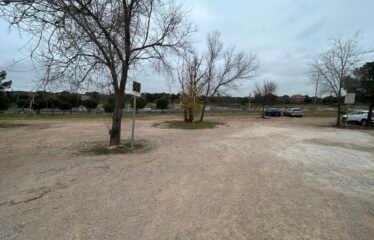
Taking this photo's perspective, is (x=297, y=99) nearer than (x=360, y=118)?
No

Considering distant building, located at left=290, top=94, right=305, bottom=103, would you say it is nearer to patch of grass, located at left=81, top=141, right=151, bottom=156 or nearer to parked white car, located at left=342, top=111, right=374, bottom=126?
parked white car, located at left=342, top=111, right=374, bottom=126

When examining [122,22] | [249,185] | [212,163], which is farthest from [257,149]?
[122,22]

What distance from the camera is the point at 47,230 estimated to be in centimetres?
389

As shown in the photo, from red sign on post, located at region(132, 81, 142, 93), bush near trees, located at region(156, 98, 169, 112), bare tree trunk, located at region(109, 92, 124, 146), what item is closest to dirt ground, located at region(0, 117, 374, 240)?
bare tree trunk, located at region(109, 92, 124, 146)

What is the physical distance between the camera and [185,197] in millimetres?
5254

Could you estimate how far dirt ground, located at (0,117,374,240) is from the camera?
156 inches

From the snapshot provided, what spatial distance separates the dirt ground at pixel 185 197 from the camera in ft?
13.0

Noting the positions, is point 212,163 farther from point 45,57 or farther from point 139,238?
point 45,57

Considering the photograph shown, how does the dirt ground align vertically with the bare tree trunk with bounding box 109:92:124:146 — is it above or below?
below

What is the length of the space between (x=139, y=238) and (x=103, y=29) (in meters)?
6.77

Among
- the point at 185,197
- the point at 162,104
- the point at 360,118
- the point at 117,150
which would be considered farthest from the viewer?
the point at 162,104

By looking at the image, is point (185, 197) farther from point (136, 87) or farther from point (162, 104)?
point (162, 104)

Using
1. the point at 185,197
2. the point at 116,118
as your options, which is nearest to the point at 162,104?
the point at 116,118

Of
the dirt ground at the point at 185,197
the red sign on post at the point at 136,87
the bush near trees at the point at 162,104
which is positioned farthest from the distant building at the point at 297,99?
the dirt ground at the point at 185,197
